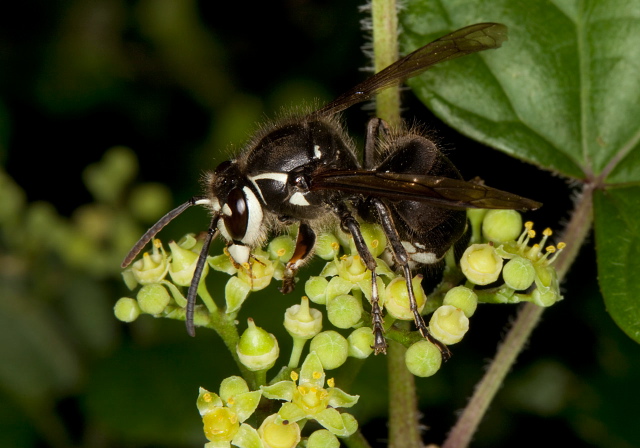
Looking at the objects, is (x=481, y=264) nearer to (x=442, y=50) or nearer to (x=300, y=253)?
(x=300, y=253)

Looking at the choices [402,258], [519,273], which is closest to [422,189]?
[402,258]

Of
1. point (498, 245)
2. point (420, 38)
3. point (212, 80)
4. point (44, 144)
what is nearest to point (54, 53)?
point (44, 144)

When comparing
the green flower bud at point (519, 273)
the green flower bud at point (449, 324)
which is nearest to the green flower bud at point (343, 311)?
the green flower bud at point (449, 324)

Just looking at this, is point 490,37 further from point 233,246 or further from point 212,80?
point 212,80

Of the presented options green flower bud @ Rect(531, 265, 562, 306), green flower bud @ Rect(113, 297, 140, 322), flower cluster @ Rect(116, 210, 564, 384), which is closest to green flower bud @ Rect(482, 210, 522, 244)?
flower cluster @ Rect(116, 210, 564, 384)

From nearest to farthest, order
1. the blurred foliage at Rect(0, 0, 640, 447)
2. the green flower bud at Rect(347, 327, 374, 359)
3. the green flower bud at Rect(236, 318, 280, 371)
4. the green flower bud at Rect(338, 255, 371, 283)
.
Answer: the green flower bud at Rect(236, 318, 280, 371) → the green flower bud at Rect(347, 327, 374, 359) → the green flower bud at Rect(338, 255, 371, 283) → the blurred foliage at Rect(0, 0, 640, 447)

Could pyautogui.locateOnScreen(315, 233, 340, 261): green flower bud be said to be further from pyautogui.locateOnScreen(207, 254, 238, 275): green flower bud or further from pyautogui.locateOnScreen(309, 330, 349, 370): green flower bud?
pyautogui.locateOnScreen(309, 330, 349, 370): green flower bud
